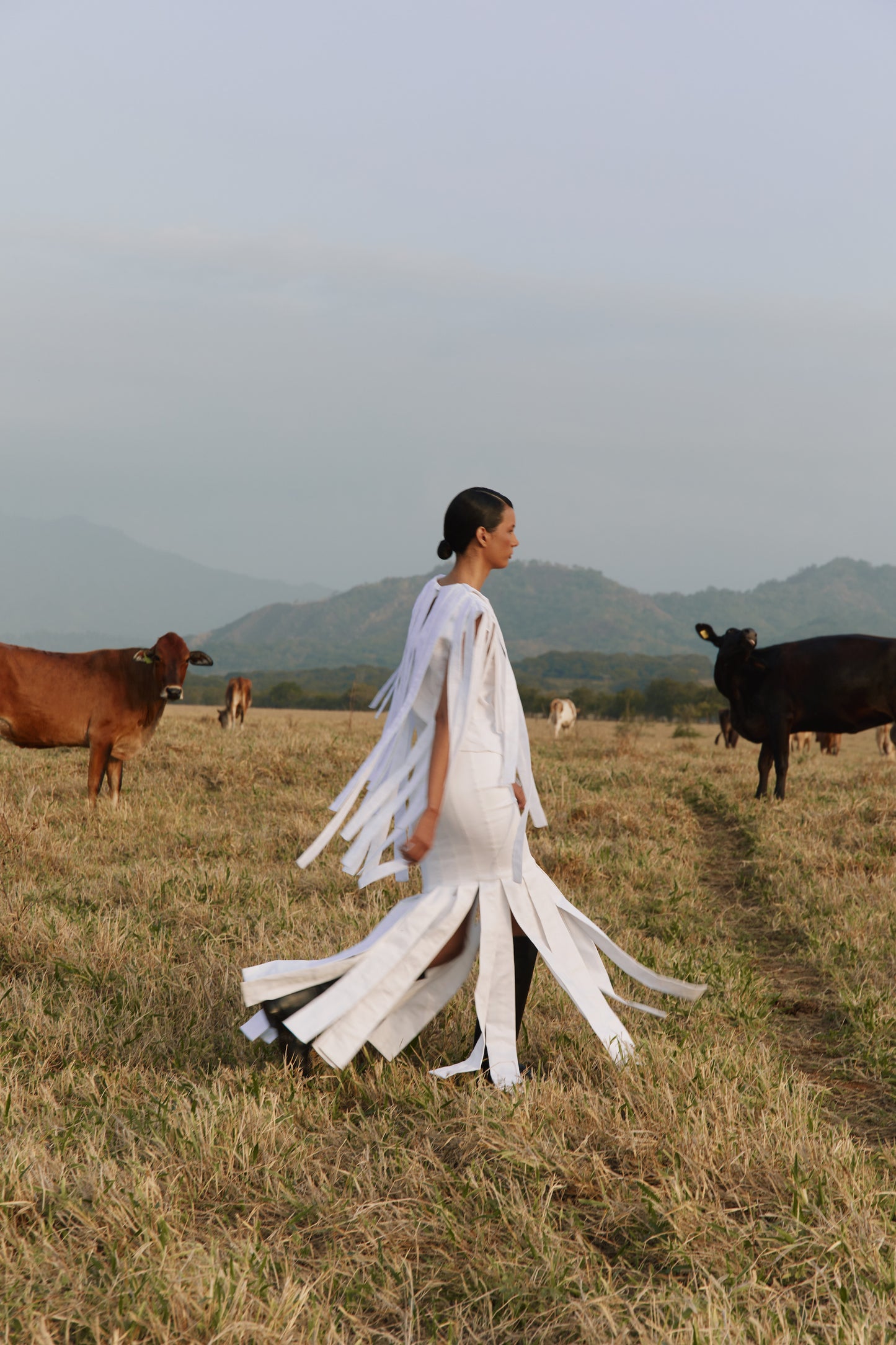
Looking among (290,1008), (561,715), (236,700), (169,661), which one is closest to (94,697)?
(169,661)

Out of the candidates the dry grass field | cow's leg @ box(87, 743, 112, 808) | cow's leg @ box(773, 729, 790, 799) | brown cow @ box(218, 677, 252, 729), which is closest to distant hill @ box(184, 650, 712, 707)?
brown cow @ box(218, 677, 252, 729)

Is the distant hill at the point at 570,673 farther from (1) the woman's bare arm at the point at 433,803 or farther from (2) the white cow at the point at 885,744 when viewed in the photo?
(1) the woman's bare arm at the point at 433,803

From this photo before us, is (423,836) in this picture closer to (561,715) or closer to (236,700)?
(236,700)

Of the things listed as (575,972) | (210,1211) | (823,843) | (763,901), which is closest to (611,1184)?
(575,972)

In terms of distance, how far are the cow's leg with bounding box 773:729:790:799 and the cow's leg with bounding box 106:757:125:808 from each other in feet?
23.6

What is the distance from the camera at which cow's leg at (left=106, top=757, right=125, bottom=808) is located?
32.2ft

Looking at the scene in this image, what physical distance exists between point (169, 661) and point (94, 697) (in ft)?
2.62

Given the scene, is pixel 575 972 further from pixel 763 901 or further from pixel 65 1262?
pixel 763 901

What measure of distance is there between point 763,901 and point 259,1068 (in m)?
4.45

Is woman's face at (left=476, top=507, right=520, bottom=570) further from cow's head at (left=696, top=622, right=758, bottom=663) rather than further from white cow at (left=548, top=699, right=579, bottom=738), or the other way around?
white cow at (left=548, top=699, right=579, bottom=738)

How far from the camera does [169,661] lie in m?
10.1

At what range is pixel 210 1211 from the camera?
9.27 feet

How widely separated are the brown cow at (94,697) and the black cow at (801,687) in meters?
6.27

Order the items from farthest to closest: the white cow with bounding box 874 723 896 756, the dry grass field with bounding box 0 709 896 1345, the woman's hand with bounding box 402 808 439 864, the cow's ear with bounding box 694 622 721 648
Result: the white cow with bounding box 874 723 896 756
the cow's ear with bounding box 694 622 721 648
the woman's hand with bounding box 402 808 439 864
the dry grass field with bounding box 0 709 896 1345
